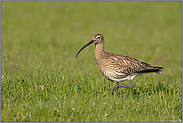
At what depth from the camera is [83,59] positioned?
37.0 feet

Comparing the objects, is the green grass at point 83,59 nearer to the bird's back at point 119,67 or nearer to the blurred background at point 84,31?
the blurred background at point 84,31

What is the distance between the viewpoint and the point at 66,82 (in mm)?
6258

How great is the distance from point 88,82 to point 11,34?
8.10 meters

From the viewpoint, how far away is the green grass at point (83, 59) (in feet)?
17.0

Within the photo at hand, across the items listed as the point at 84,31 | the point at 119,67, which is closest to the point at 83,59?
the point at 84,31

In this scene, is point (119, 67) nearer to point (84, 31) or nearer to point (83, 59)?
point (83, 59)

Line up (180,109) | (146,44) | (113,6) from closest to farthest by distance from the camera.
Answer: (180,109) → (146,44) → (113,6)

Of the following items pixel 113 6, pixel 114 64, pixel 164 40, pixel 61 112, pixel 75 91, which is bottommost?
pixel 61 112

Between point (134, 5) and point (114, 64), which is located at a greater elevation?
point (134, 5)

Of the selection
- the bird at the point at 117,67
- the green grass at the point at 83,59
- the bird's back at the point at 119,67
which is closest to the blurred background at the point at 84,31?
the green grass at the point at 83,59

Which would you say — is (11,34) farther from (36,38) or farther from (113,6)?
(113,6)

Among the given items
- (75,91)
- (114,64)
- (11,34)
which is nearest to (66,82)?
(75,91)

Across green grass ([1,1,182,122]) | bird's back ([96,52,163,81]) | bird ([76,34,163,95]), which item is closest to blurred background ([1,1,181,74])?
green grass ([1,1,182,122])

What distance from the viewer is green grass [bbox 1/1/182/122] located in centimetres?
519
